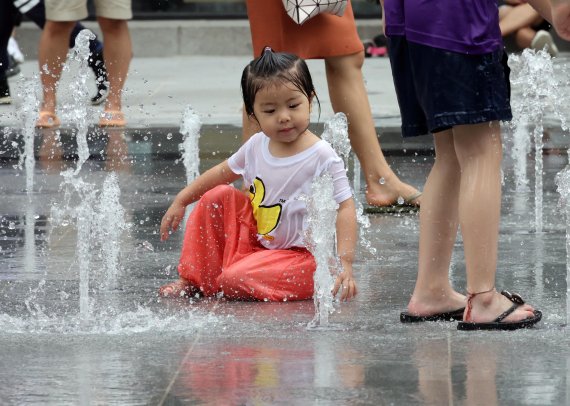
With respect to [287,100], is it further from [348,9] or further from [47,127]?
[47,127]

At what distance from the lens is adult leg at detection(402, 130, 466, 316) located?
483cm

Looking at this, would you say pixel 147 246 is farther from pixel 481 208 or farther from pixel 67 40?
pixel 67 40

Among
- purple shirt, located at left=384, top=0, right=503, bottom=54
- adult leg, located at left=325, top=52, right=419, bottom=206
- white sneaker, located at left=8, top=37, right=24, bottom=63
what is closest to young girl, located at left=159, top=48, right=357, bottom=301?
purple shirt, located at left=384, top=0, right=503, bottom=54

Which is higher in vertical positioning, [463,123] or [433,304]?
[463,123]

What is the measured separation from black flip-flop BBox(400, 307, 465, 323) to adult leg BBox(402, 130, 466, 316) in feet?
0.04

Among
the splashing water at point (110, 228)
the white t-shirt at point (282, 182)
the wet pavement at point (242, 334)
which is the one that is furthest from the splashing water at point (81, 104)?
the white t-shirt at point (282, 182)

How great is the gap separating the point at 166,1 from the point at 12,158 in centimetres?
692

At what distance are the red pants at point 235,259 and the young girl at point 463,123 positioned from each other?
528mm

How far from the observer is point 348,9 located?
695 cm

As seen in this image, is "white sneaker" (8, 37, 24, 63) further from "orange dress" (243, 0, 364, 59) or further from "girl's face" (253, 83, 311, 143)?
"girl's face" (253, 83, 311, 143)

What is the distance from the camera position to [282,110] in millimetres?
5133

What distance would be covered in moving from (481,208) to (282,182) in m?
0.89

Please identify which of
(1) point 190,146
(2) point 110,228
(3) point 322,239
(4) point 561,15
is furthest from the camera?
(1) point 190,146

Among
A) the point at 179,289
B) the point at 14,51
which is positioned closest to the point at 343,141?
the point at 179,289
